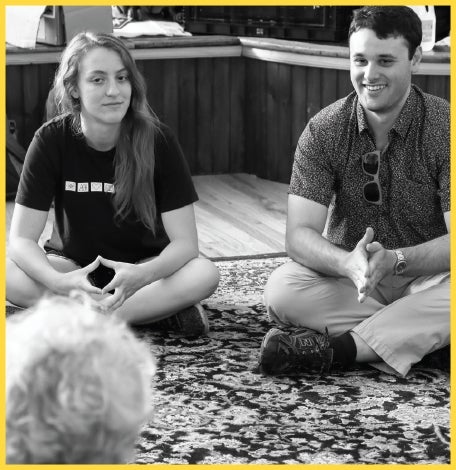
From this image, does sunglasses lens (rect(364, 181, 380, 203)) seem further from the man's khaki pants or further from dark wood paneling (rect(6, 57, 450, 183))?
dark wood paneling (rect(6, 57, 450, 183))

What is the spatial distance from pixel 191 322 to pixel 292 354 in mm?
370

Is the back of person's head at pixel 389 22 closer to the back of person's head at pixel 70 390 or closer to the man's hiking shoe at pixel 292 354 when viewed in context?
the man's hiking shoe at pixel 292 354

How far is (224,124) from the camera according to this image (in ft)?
15.3

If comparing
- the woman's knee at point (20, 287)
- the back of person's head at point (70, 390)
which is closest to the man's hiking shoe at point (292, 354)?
the woman's knee at point (20, 287)

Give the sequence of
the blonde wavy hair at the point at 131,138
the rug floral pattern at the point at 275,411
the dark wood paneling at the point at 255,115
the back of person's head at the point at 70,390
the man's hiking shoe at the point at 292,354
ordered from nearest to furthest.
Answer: the back of person's head at the point at 70,390, the rug floral pattern at the point at 275,411, the man's hiking shoe at the point at 292,354, the blonde wavy hair at the point at 131,138, the dark wood paneling at the point at 255,115

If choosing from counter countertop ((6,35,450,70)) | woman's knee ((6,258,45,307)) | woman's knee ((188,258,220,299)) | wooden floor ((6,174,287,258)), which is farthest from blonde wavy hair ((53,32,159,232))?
counter countertop ((6,35,450,70))

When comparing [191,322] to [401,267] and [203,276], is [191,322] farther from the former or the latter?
[401,267]

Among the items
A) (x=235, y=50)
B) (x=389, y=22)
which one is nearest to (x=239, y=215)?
(x=235, y=50)

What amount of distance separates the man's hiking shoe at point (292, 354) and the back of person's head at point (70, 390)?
1.53m

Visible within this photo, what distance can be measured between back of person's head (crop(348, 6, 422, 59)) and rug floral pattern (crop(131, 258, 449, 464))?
77cm

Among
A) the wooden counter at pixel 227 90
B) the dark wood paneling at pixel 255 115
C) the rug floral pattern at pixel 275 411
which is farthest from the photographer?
the dark wood paneling at pixel 255 115

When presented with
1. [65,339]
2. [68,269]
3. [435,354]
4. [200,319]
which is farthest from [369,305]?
[65,339]

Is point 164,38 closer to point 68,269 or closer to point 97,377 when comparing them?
point 68,269

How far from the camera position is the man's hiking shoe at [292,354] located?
2.44 m
